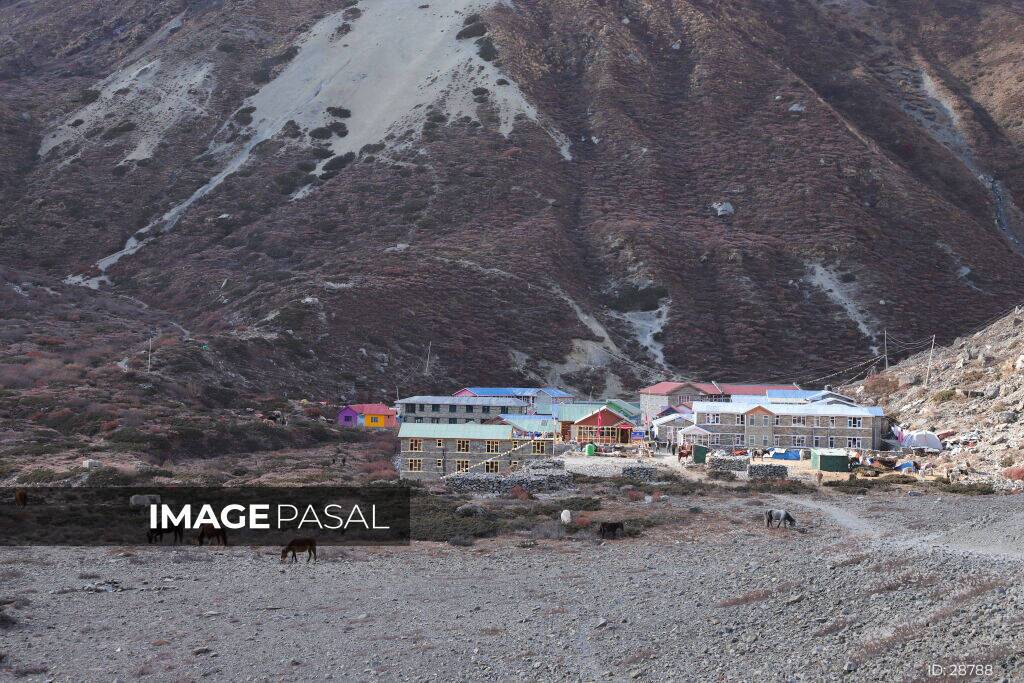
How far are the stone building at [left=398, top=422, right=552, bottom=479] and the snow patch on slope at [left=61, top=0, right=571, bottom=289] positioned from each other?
75462 mm

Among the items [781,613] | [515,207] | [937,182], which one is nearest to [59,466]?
[781,613]

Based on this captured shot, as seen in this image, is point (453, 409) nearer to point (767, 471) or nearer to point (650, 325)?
point (767, 471)

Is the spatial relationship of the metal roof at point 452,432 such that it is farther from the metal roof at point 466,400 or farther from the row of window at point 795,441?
the metal roof at point 466,400

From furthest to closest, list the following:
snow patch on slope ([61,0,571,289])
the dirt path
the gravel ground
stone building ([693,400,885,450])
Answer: snow patch on slope ([61,0,571,289]), stone building ([693,400,885,450]), the dirt path, the gravel ground

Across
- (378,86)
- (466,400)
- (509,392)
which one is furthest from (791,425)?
(378,86)

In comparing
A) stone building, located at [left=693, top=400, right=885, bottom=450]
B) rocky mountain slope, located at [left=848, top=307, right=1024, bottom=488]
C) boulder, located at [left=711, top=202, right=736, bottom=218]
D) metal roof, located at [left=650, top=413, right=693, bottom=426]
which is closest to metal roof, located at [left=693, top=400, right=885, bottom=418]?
stone building, located at [left=693, top=400, right=885, bottom=450]

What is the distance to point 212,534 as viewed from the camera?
1078 inches

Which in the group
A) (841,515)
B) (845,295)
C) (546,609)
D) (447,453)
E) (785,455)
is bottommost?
(546,609)

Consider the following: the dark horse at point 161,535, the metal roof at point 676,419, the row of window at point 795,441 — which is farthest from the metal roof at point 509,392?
the dark horse at point 161,535

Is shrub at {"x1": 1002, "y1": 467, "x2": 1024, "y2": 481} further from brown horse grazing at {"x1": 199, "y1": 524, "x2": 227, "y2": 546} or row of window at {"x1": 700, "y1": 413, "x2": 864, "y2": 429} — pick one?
brown horse grazing at {"x1": 199, "y1": 524, "x2": 227, "y2": 546}

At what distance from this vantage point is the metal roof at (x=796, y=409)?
166 feet

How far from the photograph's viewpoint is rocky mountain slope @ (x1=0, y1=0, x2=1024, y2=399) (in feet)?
284

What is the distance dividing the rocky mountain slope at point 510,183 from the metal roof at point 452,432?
26615 millimetres

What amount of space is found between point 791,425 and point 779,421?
661mm
